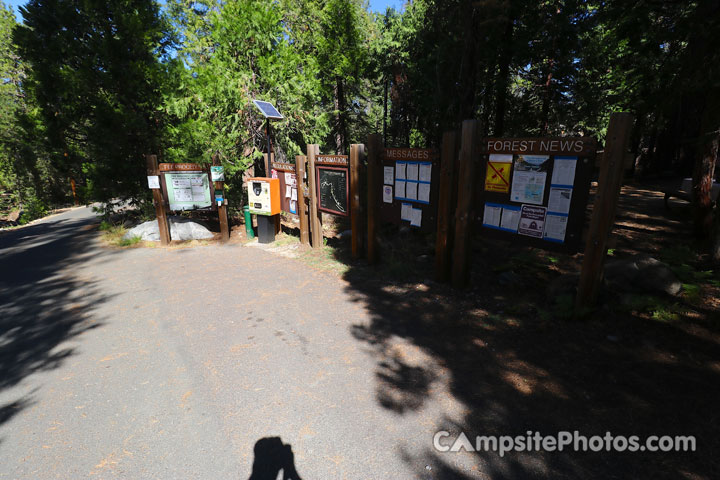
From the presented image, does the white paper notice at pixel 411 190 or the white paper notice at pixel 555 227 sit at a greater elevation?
the white paper notice at pixel 411 190

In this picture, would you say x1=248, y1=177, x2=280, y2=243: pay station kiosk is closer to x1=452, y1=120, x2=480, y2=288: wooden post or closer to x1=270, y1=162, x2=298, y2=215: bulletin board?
x1=270, y1=162, x2=298, y2=215: bulletin board

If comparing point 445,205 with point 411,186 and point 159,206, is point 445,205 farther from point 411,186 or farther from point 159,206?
point 159,206

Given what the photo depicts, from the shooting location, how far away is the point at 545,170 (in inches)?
164

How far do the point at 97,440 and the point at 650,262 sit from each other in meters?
6.46

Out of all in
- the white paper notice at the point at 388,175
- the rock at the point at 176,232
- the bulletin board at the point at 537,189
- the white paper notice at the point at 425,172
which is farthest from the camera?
the rock at the point at 176,232

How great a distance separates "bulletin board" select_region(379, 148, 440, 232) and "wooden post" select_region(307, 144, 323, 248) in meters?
1.83

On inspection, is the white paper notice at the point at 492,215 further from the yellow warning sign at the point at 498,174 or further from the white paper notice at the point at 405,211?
the white paper notice at the point at 405,211

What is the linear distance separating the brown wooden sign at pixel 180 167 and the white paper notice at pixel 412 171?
18.2 ft

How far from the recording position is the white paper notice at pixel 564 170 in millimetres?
3945

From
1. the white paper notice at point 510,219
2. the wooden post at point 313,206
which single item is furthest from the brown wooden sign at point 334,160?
the white paper notice at point 510,219

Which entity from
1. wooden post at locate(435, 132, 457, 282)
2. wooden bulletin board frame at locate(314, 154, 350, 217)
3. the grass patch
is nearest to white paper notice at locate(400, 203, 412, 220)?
wooden post at locate(435, 132, 457, 282)

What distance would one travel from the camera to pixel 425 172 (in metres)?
5.61

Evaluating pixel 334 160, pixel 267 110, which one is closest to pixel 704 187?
pixel 334 160

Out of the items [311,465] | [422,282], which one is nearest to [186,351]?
[311,465]
